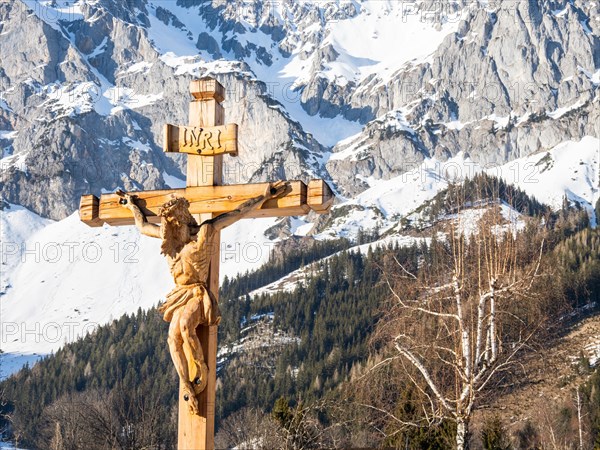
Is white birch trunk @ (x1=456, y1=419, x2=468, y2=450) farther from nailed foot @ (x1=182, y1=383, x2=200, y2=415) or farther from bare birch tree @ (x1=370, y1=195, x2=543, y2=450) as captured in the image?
nailed foot @ (x1=182, y1=383, x2=200, y2=415)

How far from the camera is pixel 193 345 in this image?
7980 millimetres

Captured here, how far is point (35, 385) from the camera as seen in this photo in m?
144

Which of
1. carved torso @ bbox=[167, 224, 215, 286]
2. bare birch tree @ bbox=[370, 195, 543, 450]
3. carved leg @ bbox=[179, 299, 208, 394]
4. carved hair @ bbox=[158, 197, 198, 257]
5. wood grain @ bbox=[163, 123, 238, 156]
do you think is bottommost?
bare birch tree @ bbox=[370, 195, 543, 450]

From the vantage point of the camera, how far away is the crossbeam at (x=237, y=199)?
8547 millimetres

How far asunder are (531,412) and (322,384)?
3774cm

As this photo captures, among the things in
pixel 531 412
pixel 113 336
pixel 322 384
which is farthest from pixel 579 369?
pixel 113 336

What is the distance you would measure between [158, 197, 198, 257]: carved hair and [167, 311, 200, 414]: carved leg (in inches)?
22.2

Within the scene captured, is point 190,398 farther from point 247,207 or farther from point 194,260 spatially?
point 247,207

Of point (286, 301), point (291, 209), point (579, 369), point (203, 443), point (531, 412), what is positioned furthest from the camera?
point (286, 301)

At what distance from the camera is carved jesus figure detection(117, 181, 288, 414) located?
799 centimetres

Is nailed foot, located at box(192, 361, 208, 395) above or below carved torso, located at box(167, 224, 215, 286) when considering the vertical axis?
below

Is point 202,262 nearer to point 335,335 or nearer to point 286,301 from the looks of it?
point 335,335

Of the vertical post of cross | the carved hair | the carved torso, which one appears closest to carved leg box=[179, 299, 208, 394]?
the vertical post of cross

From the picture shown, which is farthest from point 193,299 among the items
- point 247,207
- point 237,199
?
point 237,199
